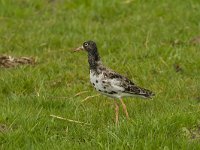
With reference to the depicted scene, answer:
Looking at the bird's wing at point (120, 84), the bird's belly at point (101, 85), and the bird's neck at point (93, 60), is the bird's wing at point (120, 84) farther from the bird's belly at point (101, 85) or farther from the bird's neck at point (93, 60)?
the bird's neck at point (93, 60)

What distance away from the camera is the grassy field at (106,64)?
776cm

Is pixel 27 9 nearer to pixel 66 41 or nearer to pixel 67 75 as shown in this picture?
pixel 66 41

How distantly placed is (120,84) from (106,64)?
3716 mm

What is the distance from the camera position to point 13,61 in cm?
1259

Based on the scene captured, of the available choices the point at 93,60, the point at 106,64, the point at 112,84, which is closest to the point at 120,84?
the point at 112,84

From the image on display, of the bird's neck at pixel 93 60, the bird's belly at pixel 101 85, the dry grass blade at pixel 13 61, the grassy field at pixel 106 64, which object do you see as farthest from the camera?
the dry grass blade at pixel 13 61

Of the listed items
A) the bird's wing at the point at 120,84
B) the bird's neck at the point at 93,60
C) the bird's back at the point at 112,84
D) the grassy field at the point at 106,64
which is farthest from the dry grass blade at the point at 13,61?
the bird's wing at the point at 120,84

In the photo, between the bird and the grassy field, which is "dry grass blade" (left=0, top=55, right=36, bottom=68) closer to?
the grassy field

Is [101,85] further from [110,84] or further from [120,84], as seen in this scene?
[120,84]

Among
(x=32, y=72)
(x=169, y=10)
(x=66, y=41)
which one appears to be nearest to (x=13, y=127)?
(x=32, y=72)

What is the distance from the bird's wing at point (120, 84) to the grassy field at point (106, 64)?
33cm

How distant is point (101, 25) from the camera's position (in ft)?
51.3

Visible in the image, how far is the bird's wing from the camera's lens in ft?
28.0

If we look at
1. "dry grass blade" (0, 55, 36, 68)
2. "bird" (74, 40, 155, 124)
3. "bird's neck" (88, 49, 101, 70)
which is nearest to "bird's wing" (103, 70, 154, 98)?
"bird" (74, 40, 155, 124)
